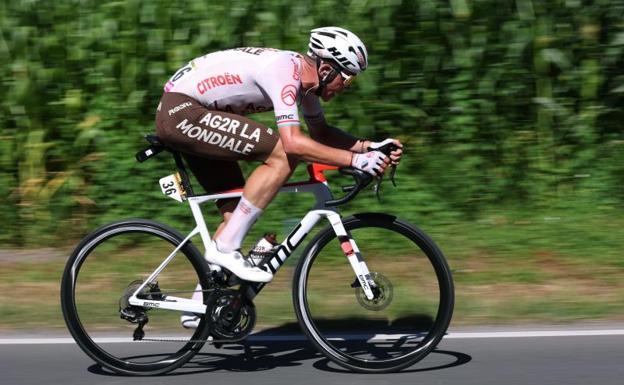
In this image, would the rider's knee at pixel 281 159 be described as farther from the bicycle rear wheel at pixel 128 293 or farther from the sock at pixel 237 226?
the bicycle rear wheel at pixel 128 293

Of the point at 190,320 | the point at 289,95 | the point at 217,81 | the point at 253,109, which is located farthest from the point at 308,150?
the point at 190,320

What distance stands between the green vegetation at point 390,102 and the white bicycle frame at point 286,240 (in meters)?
2.97

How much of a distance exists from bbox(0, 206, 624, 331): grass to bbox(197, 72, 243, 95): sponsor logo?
3.39 ft

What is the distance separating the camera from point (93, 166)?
9.20 meters

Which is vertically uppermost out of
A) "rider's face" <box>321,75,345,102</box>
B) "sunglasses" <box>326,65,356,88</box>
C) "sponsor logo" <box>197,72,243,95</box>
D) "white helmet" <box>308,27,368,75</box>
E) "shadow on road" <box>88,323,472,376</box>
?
"white helmet" <box>308,27,368,75</box>

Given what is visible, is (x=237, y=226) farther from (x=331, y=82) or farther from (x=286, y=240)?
(x=331, y=82)

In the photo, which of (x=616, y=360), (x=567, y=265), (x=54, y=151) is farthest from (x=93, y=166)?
(x=616, y=360)

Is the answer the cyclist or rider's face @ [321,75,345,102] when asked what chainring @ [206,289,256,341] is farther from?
rider's face @ [321,75,345,102]

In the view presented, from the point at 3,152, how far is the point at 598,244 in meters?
4.96

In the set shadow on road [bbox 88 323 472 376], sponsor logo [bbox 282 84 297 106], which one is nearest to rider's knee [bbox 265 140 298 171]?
sponsor logo [bbox 282 84 297 106]

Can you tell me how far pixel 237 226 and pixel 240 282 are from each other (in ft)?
1.02

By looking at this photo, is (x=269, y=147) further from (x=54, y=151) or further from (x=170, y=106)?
(x=54, y=151)

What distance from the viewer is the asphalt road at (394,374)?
228 inches

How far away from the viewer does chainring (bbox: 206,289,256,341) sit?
5.87 metres
